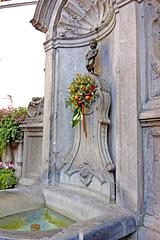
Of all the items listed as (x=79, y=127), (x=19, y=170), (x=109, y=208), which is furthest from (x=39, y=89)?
(x=109, y=208)

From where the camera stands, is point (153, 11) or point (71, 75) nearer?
point (153, 11)

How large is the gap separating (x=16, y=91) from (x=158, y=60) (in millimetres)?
5260

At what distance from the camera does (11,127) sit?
13.8 feet

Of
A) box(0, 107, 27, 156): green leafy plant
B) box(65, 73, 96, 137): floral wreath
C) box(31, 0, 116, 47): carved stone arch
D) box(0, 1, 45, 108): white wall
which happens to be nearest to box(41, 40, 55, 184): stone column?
box(31, 0, 116, 47): carved stone arch

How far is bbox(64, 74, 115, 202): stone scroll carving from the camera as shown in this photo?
259 centimetres

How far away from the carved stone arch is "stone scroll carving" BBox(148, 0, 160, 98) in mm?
949

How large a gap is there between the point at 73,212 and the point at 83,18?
271 cm

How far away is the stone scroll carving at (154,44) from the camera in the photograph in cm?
212

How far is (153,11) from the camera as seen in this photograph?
2.23 metres

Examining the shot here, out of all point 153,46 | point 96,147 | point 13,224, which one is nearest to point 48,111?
point 96,147

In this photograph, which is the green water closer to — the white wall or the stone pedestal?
the stone pedestal

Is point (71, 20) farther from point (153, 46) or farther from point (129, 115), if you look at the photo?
point (129, 115)

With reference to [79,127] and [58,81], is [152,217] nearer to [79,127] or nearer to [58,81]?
[79,127]

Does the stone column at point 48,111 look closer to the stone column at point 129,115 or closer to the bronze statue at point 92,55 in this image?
the bronze statue at point 92,55
